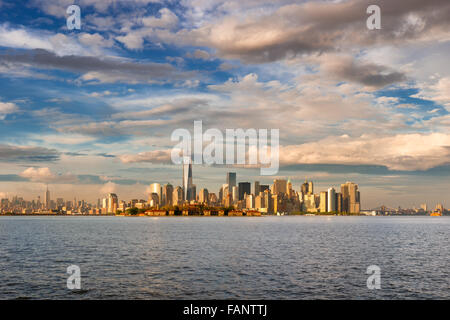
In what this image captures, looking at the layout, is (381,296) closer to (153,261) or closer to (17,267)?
(153,261)

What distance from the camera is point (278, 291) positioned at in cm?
4712

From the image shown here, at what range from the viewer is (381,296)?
4519cm

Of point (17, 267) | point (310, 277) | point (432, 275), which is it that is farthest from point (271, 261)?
point (17, 267)

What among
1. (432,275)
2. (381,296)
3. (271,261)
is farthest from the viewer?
(271,261)
